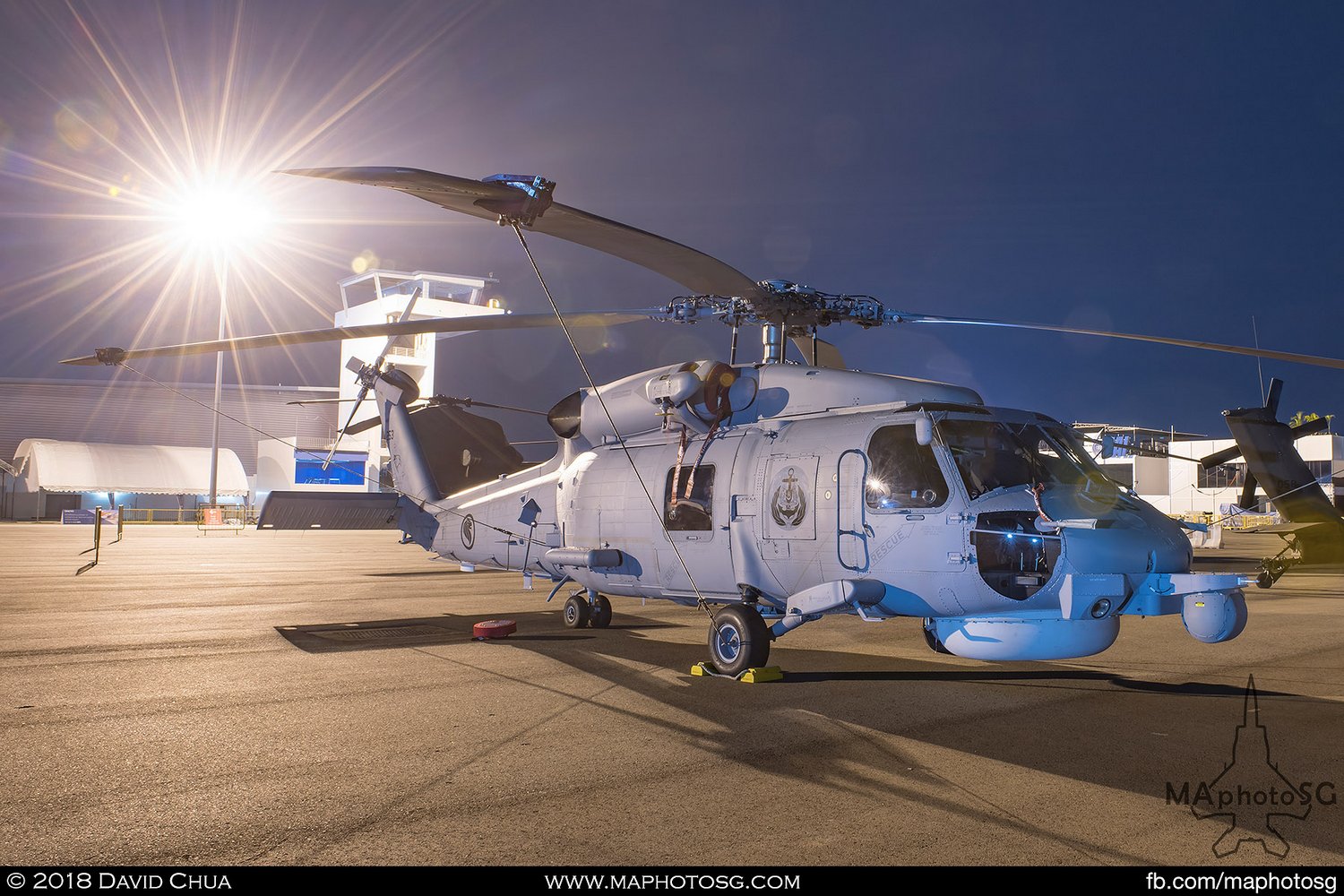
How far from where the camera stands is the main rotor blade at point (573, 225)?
251 inches

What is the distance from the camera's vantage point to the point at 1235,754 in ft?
21.1

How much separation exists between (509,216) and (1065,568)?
5.39 meters

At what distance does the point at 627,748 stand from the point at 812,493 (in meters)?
3.48

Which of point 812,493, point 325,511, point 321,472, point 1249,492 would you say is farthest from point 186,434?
point 812,493

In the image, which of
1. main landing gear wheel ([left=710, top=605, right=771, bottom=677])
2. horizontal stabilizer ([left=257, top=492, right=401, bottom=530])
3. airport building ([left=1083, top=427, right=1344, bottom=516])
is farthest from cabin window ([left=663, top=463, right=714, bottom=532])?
airport building ([left=1083, top=427, right=1344, bottom=516])

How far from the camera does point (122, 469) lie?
7038 cm

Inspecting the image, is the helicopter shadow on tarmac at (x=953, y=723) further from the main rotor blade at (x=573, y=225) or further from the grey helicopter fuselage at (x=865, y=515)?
the main rotor blade at (x=573, y=225)

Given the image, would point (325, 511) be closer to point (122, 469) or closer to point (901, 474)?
point (901, 474)

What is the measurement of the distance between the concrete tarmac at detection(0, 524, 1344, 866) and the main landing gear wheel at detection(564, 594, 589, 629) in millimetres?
378

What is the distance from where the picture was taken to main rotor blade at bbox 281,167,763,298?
6379mm

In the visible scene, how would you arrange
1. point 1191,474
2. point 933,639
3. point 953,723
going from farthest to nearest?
point 1191,474, point 933,639, point 953,723

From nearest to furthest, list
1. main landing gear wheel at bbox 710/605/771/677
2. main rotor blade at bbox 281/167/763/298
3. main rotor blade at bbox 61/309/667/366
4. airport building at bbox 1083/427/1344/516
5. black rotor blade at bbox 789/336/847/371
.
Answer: main rotor blade at bbox 281/167/763/298 → main landing gear wheel at bbox 710/605/771/677 → main rotor blade at bbox 61/309/667/366 → black rotor blade at bbox 789/336/847/371 → airport building at bbox 1083/427/1344/516

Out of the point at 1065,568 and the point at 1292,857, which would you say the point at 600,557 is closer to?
the point at 1065,568

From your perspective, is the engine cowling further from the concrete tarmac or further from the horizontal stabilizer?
the horizontal stabilizer
